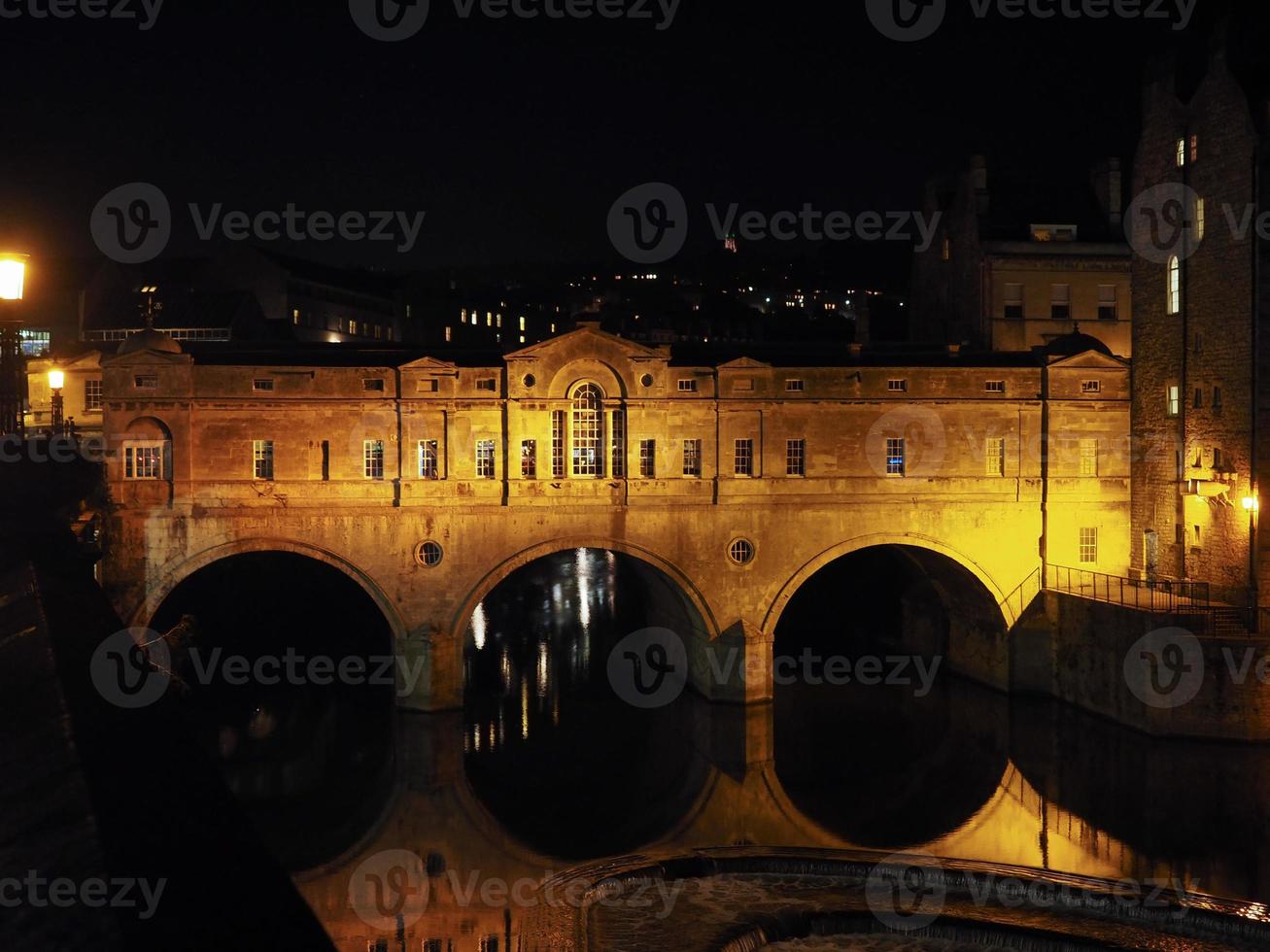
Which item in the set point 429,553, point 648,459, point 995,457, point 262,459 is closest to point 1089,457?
point 995,457

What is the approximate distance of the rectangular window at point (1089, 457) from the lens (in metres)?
40.9

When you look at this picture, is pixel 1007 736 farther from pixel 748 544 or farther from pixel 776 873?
pixel 776 873

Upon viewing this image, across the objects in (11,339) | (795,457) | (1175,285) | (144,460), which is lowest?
(144,460)

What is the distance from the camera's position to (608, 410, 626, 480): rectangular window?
3909 cm

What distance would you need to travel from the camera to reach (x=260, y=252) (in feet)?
237

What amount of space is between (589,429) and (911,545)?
10.8m

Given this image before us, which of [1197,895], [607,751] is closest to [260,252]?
[607,751]

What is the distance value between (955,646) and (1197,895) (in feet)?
64.6

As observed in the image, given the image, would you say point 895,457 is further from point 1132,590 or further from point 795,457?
point 1132,590

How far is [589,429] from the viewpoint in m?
39.2

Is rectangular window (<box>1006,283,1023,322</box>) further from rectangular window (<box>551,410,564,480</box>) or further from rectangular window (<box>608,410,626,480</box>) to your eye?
rectangular window (<box>551,410,564,480</box>)

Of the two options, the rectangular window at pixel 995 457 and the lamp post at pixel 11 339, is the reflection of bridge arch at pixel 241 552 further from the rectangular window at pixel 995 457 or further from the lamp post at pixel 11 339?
the lamp post at pixel 11 339

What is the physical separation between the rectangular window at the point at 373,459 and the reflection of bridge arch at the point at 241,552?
8.56 feet

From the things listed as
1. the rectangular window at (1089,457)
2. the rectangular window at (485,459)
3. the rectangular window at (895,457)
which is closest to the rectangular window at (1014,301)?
the rectangular window at (1089,457)
